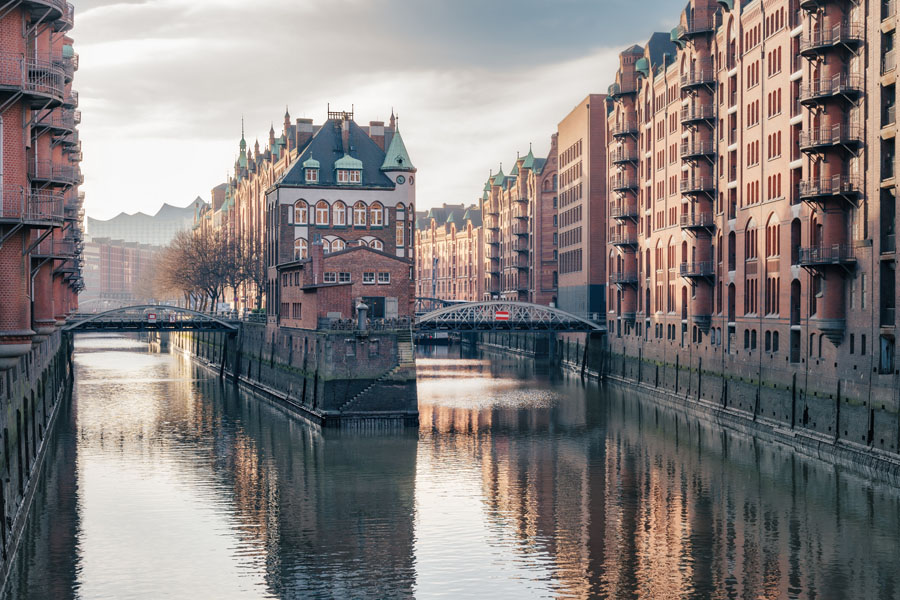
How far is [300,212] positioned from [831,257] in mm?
54945

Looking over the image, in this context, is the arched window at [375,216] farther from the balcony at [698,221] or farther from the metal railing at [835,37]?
the metal railing at [835,37]

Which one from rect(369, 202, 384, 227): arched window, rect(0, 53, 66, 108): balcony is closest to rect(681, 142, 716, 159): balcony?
rect(369, 202, 384, 227): arched window

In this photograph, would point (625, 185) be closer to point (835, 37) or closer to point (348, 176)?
point (348, 176)

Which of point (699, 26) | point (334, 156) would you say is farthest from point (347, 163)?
point (699, 26)

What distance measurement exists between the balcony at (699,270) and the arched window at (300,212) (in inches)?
1399

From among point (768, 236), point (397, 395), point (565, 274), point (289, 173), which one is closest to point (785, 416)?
point (768, 236)

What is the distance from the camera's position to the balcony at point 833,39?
53438 mm

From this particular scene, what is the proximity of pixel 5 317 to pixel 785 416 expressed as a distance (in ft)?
134

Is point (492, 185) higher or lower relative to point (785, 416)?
higher

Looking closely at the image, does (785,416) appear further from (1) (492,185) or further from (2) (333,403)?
(1) (492,185)

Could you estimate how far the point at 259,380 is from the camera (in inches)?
3652

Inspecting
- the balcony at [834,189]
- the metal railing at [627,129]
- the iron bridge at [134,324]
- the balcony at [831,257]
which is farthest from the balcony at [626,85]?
the balcony at [831,257]

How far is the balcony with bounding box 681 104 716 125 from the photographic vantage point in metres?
77.4

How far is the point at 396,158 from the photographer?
100m
